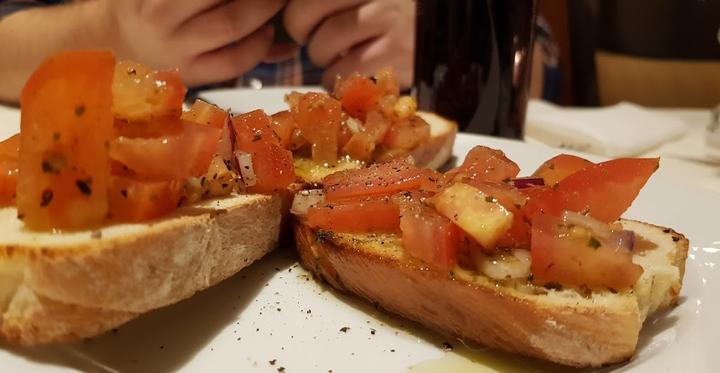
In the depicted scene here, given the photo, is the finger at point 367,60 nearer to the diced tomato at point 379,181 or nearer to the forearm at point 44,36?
the forearm at point 44,36

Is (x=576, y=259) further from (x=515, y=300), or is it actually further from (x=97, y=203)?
(x=97, y=203)

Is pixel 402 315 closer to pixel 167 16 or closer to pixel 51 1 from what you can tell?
pixel 167 16

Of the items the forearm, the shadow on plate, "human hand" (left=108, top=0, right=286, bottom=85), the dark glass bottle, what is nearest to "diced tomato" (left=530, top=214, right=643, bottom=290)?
the shadow on plate

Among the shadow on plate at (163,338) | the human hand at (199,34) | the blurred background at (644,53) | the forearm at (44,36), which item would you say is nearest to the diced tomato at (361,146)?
the shadow on plate at (163,338)

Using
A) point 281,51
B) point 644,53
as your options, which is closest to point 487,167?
point 281,51

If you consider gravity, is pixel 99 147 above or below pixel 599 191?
above

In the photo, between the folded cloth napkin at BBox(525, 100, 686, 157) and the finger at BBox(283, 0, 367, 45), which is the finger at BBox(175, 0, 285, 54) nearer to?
the finger at BBox(283, 0, 367, 45)

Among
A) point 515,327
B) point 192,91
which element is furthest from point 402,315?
point 192,91
